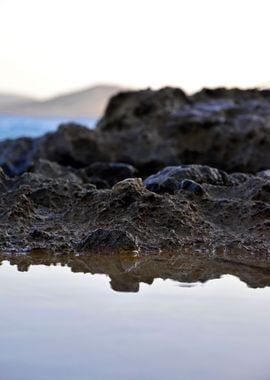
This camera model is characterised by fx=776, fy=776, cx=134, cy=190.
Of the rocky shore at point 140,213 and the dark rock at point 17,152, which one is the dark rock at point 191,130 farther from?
the rocky shore at point 140,213

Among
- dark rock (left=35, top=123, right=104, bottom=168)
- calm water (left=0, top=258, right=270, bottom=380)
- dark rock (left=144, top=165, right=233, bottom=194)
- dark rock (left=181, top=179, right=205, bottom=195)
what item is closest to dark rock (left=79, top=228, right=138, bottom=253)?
calm water (left=0, top=258, right=270, bottom=380)

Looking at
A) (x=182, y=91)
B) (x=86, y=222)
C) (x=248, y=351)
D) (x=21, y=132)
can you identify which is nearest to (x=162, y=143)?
(x=182, y=91)

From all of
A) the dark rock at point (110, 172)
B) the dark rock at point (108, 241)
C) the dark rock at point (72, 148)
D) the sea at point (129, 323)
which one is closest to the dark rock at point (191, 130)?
the dark rock at point (72, 148)

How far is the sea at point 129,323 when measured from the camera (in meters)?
1.79

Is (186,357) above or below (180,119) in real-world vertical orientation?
below

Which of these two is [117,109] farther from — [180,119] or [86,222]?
[86,222]

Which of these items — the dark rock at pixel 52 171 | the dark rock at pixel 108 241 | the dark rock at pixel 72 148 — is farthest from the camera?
the dark rock at pixel 72 148

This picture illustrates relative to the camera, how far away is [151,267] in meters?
2.97

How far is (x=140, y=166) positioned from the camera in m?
7.86

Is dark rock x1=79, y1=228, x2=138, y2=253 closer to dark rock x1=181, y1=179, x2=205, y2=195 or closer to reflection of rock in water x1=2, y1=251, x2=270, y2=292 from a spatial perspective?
reflection of rock in water x1=2, y1=251, x2=270, y2=292

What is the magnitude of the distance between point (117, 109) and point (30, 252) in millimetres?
6156

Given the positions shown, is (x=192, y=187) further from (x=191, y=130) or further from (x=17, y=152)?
(x=17, y=152)

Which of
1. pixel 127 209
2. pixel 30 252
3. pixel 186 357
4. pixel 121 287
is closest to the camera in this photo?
pixel 186 357

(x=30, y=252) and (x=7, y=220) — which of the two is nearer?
(x=30, y=252)
